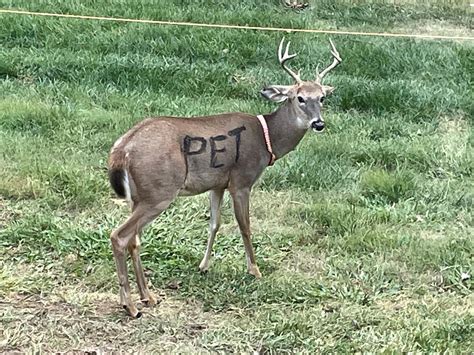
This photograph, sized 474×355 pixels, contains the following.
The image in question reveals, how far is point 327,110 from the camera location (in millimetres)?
9578

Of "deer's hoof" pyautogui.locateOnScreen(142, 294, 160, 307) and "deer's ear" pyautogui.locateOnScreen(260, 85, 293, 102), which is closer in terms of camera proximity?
"deer's hoof" pyautogui.locateOnScreen(142, 294, 160, 307)

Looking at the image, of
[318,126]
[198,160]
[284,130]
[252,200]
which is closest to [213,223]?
[198,160]

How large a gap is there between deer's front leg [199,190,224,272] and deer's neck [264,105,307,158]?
20.9 inches

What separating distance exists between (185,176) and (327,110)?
4560 millimetres

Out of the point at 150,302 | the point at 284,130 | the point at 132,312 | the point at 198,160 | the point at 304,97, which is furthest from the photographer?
the point at 284,130

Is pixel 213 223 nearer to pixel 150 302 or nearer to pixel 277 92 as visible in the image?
pixel 150 302

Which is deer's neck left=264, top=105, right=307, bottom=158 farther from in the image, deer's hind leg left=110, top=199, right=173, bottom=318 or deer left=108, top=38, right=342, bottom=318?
deer's hind leg left=110, top=199, right=173, bottom=318

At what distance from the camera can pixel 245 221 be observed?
5723 millimetres

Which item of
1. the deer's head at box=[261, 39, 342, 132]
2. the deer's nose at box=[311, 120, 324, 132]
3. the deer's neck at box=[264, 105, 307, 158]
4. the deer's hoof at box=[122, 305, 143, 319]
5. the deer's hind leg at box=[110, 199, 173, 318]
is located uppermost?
the deer's head at box=[261, 39, 342, 132]

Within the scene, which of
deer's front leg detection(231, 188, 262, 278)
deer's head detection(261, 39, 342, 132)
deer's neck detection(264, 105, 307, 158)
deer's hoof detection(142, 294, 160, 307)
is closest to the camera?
deer's hoof detection(142, 294, 160, 307)

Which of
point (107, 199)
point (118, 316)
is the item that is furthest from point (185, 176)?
point (107, 199)


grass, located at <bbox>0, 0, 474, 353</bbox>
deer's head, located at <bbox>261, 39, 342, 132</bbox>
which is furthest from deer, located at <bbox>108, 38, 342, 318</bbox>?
grass, located at <bbox>0, 0, 474, 353</bbox>

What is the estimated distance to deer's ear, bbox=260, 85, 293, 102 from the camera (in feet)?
19.2

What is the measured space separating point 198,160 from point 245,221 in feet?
2.02
